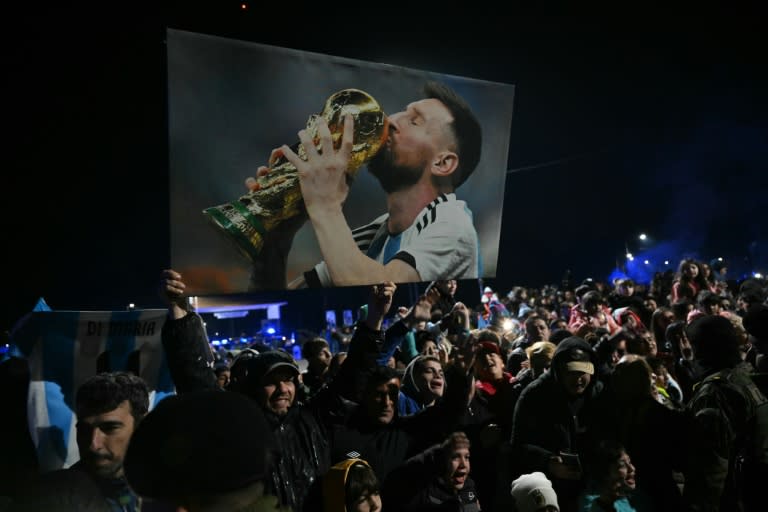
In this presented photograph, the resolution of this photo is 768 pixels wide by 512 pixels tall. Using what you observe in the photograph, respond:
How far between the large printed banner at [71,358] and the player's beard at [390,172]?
2.32 meters

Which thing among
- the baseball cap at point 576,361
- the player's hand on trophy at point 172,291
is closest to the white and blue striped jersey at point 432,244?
the baseball cap at point 576,361

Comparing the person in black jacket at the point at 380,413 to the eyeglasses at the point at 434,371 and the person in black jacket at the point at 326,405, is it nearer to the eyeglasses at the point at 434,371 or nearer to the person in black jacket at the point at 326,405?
the person in black jacket at the point at 326,405

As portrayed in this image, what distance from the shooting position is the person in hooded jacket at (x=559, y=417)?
320 centimetres

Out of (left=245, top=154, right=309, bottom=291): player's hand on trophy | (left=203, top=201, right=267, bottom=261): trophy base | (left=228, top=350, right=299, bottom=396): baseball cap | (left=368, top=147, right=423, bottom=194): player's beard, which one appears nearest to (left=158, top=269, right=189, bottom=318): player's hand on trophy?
(left=228, top=350, right=299, bottom=396): baseball cap

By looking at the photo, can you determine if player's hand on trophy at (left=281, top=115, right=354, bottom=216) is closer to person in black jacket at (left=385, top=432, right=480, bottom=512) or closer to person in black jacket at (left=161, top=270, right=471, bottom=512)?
person in black jacket at (left=161, top=270, right=471, bottom=512)

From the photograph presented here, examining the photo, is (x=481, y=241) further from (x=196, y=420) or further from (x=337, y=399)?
(x=196, y=420)

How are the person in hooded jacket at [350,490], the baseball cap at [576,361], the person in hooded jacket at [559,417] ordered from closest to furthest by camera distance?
the person in hooded jacket at [350,490], the person in hooded jacket at [559,417], the baseball cap at [576,361]

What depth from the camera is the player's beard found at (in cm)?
469

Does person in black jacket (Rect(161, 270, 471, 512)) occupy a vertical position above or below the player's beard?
below

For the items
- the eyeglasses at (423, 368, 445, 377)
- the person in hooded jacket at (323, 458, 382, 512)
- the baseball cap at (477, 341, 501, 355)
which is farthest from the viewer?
the baseball cap at (477, 341, 501, 355)

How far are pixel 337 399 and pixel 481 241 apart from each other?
9.90 ft

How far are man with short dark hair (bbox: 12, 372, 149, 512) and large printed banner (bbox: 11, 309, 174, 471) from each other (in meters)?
0.98

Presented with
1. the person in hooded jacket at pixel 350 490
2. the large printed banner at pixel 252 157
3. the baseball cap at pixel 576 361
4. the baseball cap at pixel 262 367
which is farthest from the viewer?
the large printed banner at pixel 252 157

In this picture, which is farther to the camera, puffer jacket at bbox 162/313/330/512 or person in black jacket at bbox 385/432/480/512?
person in black jacket at bbox 385/432/480/512
